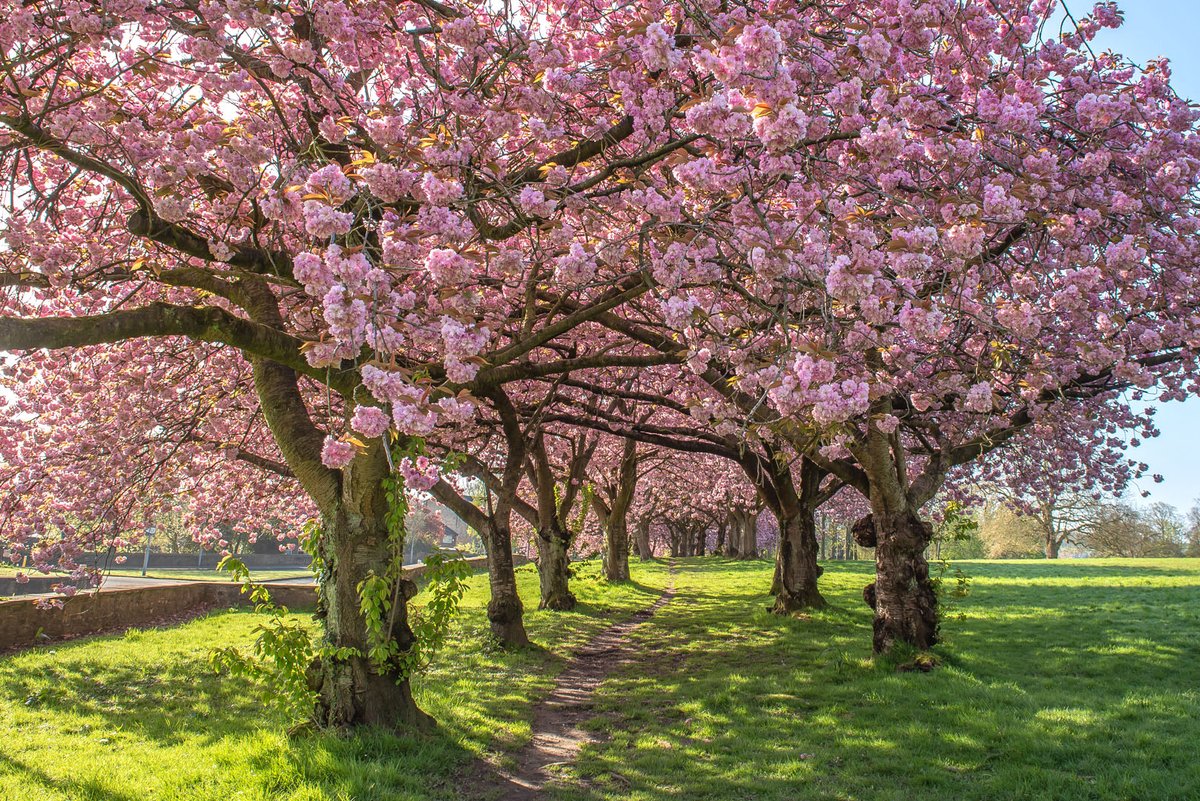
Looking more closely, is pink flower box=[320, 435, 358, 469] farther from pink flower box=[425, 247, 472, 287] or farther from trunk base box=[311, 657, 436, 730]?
trunk base box=[311, 657, 436, 730]

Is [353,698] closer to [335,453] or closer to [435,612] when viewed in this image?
[435,612]

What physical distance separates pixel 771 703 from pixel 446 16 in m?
7.39

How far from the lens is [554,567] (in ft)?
52.1

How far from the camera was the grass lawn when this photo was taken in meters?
5.40

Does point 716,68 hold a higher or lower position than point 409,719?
higher

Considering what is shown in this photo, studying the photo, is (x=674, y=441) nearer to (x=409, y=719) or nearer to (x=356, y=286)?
(x=409, y=719)

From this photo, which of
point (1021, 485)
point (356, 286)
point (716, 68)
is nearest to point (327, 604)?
point (356, 286)

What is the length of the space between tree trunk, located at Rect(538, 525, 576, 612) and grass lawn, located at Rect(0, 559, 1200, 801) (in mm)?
2810

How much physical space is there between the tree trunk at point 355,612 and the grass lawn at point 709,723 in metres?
0.31

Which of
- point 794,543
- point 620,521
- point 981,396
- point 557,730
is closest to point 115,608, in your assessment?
point 557,730

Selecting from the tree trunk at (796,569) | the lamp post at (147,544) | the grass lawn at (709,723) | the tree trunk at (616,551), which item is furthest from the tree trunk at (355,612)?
the tree trunk at (616,551)

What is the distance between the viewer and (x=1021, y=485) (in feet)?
56.4

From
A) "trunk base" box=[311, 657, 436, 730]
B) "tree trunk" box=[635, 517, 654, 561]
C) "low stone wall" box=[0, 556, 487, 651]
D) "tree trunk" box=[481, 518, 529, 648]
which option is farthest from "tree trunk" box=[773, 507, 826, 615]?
"tree trunk" box=[635, 517, 654, 561]

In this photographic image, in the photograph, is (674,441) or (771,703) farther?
(674,441)
